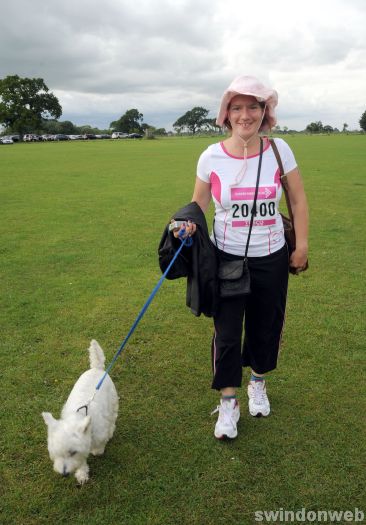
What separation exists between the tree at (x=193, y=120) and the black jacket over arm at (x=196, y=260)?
14022 centimetres

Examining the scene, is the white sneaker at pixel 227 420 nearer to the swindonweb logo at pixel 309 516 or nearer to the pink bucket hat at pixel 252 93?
the swindonweb logo at pixel 309 516

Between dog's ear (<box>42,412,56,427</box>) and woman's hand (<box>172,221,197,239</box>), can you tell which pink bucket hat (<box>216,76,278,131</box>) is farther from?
dog's ear (<box>42,412,56,427</box>)

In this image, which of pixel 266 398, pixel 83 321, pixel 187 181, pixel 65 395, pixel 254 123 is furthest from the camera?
pixel 187 181

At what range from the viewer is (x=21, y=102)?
Result: 82.0 metres

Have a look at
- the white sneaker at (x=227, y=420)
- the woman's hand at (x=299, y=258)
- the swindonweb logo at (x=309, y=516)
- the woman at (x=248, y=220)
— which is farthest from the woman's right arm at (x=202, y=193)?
the swindonweb logo at (x=309, y=516)

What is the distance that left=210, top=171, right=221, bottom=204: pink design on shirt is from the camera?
9.68 feet

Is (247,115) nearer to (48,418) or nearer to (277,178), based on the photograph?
(277,178)

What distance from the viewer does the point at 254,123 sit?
114 inches

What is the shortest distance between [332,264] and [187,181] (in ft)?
35.1

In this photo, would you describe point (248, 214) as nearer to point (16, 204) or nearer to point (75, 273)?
point (75, 273)

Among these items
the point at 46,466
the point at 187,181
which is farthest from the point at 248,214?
the point at 187,181

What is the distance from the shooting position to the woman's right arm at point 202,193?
10.1 ft

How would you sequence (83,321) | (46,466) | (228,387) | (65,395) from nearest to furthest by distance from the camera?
(46,466) → (228,387) → (65,395) → (83,321)

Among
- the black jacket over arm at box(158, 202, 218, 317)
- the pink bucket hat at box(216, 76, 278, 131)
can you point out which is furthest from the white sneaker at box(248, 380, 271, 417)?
the pink bucket hat at box(216, 76, 278, 131)
